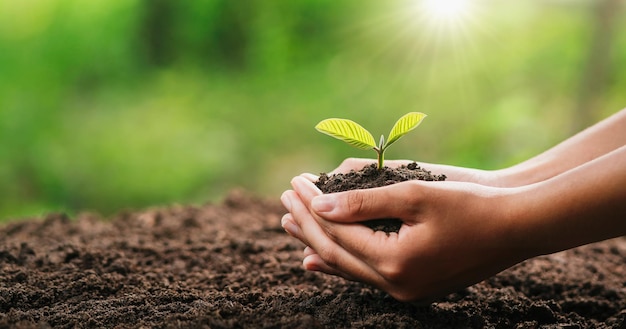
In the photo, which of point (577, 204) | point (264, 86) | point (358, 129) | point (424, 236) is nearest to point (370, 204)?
point (424, 236)

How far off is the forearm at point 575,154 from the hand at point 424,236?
463mm

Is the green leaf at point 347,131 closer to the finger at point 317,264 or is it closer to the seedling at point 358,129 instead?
the seedling at point 358,129

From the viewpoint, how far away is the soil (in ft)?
4.11

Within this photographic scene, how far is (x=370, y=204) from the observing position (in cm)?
113

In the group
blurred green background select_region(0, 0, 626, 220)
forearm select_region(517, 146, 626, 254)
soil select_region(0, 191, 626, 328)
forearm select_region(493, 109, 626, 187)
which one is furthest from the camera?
blurred green background select_region(0, 0, 626, 220)

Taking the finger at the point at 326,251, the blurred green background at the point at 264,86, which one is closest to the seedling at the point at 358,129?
the finger at the point at 326,251

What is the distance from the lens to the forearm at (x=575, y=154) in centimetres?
157

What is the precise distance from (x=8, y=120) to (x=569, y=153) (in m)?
3.67

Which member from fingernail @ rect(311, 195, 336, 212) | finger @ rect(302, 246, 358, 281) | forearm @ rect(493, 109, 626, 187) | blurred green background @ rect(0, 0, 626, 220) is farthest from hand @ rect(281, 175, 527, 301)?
blurred green background @ rect(0, 0, 626, 220)

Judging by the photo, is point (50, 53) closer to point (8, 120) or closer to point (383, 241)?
point (8, 120)

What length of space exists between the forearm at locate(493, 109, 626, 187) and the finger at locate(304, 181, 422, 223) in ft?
1.75

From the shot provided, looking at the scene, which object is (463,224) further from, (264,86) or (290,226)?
(264,86)

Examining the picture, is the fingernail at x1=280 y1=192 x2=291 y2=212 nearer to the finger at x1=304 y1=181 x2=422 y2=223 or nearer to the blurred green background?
the finger at x1=304 y1=181 x2=422 y2=223

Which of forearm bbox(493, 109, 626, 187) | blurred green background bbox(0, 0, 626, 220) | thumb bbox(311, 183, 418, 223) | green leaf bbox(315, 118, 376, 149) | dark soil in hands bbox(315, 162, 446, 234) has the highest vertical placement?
blurred green background bbox(0, 0, 626, 220)
